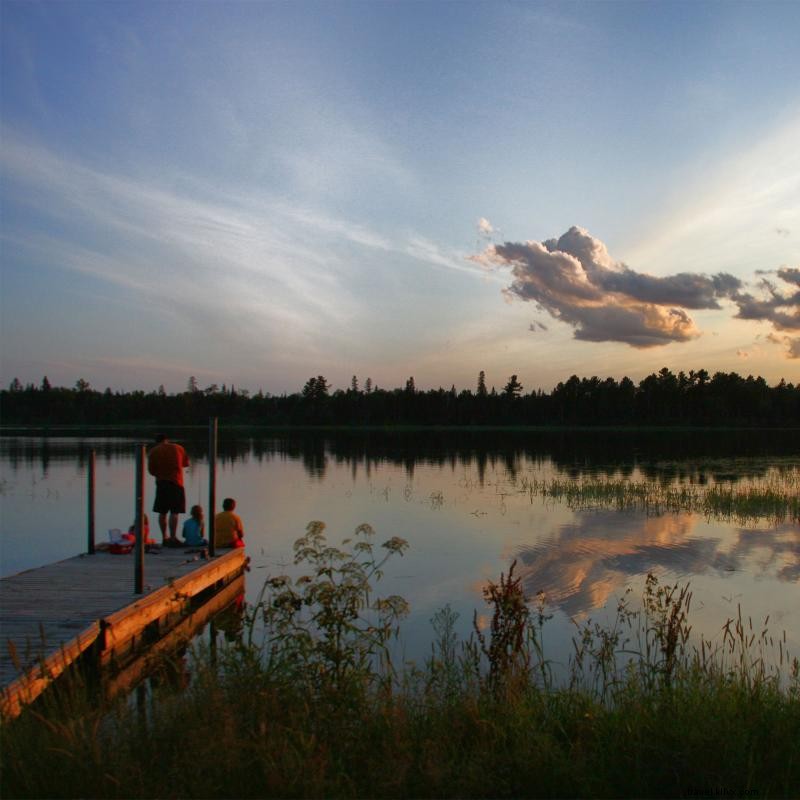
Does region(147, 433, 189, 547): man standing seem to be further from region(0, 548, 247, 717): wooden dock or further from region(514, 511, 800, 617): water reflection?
region(514, 511, 800, 617): water reflection

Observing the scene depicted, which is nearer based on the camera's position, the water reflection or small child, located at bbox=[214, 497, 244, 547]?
the water reflection

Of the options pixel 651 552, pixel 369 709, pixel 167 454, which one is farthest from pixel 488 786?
pixel 651 552

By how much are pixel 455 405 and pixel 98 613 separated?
500 feet

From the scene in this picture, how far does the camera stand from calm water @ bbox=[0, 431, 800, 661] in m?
14.1

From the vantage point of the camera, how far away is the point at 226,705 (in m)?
6.09

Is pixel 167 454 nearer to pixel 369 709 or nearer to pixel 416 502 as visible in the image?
pixel 369 709

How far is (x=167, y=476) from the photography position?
15.9m

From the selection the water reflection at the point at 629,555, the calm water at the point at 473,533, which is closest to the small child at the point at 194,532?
the calm water at the point at 473,533

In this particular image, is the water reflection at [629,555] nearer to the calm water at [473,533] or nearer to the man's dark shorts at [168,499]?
the calm water at [473,533]

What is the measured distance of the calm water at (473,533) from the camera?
46.3 ft

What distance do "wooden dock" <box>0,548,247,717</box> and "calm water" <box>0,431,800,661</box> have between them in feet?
8.63

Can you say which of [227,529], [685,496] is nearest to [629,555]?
[227,529]

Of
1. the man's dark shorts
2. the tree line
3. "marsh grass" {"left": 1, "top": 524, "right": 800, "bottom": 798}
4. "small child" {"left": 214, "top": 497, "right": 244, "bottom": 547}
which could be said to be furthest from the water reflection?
the tree line

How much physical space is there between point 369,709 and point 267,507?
911 inches
